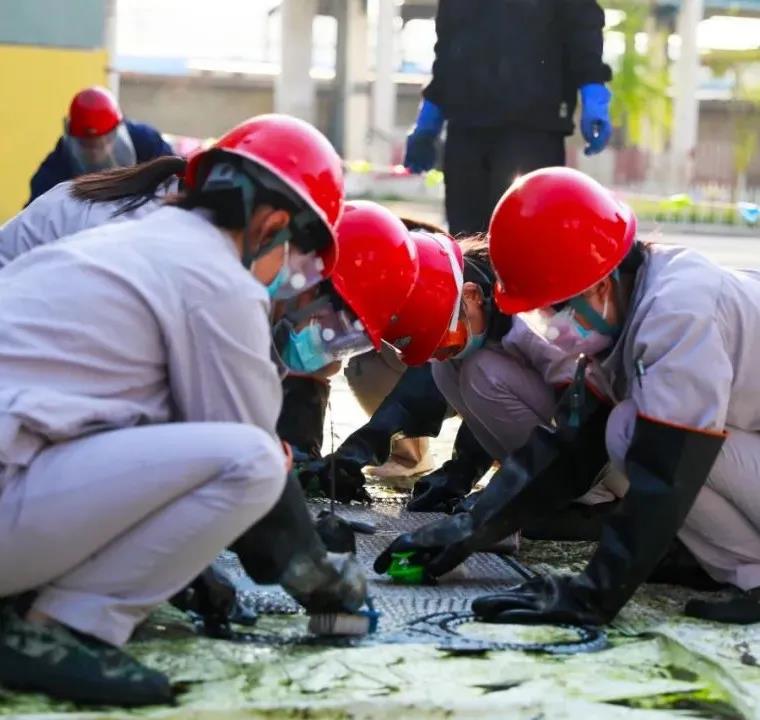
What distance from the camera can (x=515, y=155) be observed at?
5.54 metres

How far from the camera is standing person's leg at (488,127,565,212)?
5.53 m

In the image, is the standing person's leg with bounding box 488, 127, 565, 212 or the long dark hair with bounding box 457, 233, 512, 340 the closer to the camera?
the long dark hair with bounding box 457, 233, 512, 340

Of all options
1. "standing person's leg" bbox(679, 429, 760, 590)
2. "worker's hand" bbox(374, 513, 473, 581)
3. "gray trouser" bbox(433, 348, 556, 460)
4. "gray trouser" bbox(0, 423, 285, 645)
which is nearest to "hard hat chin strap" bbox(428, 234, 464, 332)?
"gray trouser" bbox(433, 348, 556, 460)

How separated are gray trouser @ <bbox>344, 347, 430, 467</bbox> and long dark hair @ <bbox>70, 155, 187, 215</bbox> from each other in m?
1.21

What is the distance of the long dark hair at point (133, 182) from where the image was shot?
3.50 metres

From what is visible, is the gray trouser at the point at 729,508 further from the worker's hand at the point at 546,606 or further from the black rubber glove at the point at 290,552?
the black rubber glove at the point at 290,552

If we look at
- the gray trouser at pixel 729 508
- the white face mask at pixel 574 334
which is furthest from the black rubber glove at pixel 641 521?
the white face mask at pixel 574 334

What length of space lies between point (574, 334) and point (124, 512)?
121cm

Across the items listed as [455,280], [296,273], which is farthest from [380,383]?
[296,273]

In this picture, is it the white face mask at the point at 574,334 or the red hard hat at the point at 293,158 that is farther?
the white face mask at the point at 574,334

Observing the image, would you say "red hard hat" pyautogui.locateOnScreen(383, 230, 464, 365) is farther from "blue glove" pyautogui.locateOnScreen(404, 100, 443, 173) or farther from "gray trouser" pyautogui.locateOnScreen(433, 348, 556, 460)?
"blue glove" pyautogui.locateOnScreen(404, 100, 443, 173)

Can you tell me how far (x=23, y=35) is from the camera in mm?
8266

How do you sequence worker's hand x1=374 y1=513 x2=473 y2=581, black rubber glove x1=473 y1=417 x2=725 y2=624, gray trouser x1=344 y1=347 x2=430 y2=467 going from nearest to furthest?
black rubber glove x1=473 y1=417 x2=725 y2=624 < worker's hand x1=374 y1=513 x2=473 y2=581 < gray trouser x1=344 y1=347 x2=430 y2=467

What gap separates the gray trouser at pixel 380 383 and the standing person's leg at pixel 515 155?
112cm
